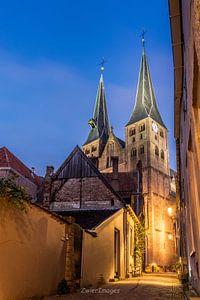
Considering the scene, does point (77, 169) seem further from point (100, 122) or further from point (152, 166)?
point (100, 122)

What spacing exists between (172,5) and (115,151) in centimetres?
4876

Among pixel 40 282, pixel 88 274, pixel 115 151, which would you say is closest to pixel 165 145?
pixel 115 151

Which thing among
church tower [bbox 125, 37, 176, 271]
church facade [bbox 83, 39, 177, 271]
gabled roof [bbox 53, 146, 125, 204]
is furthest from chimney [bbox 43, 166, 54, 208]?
church tower [bbox 125, 37, 176, 271]

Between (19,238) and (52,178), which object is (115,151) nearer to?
(52,178)

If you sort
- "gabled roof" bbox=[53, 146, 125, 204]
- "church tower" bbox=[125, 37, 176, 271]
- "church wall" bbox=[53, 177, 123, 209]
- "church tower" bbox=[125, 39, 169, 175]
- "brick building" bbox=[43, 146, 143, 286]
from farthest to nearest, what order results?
"church tower" bbox=[125, 39, 169, 175]
"church tower" bbox=[125, 37, 176, 271]
"gabled roof" bbox=[53, 146, 125, 204]
"church wall" bbox=[53, 177, 123, 209]
"brick building" bbox=[43, 146, 143, 286]

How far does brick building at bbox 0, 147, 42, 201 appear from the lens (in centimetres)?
2098

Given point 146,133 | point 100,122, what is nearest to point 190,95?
point 146,133

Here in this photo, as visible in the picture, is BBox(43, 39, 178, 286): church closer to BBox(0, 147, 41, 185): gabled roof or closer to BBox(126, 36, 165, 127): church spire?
BBox(126, 36, 165, 127): church spire

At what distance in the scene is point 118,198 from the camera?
17.2 meters

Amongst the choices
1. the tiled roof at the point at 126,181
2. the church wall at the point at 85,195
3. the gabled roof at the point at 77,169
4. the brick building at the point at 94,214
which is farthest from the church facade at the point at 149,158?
the church wall at the point at 85,195

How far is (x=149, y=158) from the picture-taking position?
47.5 meters

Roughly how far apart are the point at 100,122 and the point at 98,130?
6.91ft

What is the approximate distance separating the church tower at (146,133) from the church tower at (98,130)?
8.01 metres

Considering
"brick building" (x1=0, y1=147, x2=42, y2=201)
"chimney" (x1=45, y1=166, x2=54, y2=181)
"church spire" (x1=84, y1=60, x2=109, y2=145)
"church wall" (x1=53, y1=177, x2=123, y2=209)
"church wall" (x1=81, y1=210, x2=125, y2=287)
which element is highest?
"church spire" (x1=84, y1=60, x2=109, y2=145)
